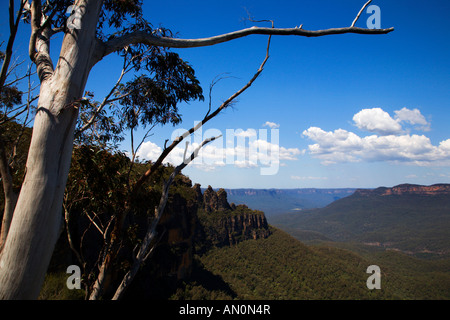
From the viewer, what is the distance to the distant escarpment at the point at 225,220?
5875cm

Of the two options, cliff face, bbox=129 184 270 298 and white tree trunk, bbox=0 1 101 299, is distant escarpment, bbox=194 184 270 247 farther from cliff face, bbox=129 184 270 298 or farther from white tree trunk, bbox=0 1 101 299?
white tree trunk, bbox=0 1 101 299

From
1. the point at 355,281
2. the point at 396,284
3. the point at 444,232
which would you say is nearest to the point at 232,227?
the point at 355,281

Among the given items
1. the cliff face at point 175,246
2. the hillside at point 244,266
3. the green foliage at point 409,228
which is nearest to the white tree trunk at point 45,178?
the cliff face at point 175,246

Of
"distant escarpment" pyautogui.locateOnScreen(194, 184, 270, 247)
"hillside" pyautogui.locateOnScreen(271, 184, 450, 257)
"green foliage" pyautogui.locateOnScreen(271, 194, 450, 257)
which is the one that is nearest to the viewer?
"distant escarpment" pyautogui.locateOnScreen(194, 184, 270, 247)

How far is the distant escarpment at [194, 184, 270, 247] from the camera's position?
58750 millimetres

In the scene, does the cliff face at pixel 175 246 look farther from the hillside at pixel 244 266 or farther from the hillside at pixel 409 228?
the hillside at pixel 409 228

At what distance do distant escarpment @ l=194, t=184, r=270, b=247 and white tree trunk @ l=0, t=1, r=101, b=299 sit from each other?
56.1 meters

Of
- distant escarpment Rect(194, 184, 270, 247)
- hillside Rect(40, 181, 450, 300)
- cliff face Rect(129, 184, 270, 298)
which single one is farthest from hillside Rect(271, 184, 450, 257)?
cliff face Rect(129, 184, 270, 298)

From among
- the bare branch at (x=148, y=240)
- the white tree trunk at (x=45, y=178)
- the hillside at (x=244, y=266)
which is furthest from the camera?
the hillside at (x=244, y=266)

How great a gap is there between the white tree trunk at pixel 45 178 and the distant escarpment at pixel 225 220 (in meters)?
56.1

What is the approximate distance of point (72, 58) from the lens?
2021mm

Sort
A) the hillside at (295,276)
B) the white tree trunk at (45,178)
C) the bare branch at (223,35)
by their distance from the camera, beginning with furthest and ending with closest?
the hillside at (295,276)
the bare branch at (223,35)
the white tree trunk at (45,178)
